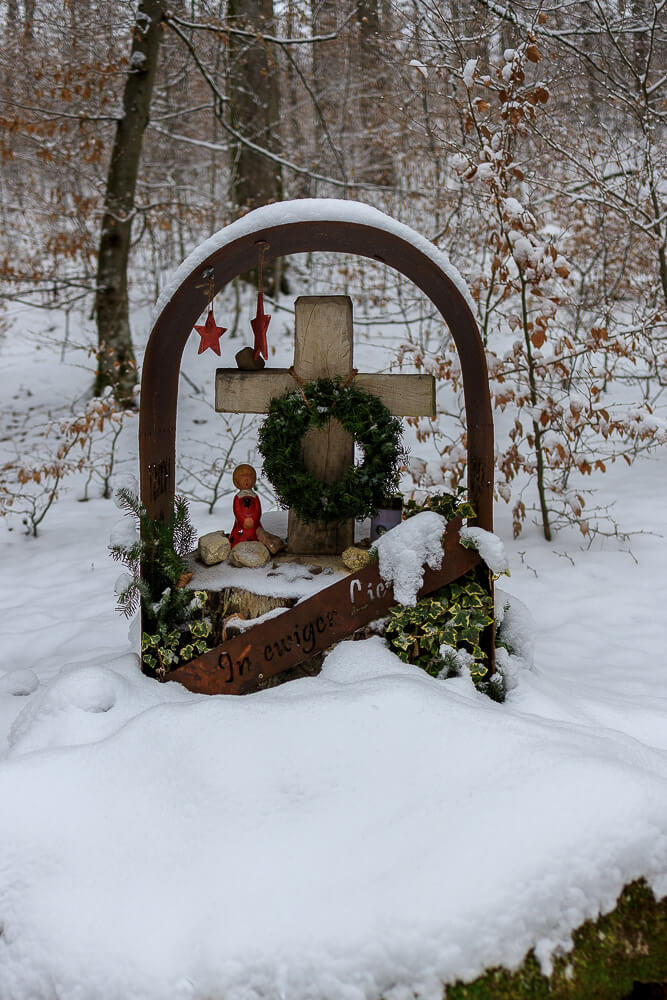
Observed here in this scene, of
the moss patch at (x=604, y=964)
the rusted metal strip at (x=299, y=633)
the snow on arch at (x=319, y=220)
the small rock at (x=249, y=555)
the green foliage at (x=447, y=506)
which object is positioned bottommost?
the moss patch at (x=604, y=964)

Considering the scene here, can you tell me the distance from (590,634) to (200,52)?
7.46 meters

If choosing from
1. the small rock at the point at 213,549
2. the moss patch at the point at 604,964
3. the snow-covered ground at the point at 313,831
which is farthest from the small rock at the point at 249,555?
the moss patch at the point at 604,964

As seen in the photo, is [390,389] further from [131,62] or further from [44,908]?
[131,62]

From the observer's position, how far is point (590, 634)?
3.55 m

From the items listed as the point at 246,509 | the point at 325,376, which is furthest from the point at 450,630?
the point at 325,376

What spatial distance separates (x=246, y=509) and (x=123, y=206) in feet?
15.6

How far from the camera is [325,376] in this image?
290 centimetres

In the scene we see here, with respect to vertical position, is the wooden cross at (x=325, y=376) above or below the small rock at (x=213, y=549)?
above

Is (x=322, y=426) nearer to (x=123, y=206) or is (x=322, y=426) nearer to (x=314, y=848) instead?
(x=314, y=848)

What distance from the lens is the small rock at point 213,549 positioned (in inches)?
114

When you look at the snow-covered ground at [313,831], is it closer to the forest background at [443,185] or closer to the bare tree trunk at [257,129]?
the forest background at [443,185]

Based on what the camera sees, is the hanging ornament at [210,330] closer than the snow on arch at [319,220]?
No

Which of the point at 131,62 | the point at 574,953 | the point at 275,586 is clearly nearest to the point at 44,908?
the point at 574,953

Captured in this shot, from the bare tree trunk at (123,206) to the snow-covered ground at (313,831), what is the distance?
4699 millimetres
